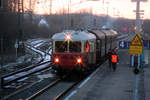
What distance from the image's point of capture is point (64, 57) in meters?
14.9

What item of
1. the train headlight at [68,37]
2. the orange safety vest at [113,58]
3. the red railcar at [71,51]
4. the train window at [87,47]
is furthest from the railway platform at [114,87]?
the train headlight at [68,37]

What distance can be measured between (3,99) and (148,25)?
71.9 metres

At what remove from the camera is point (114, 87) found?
12.8m

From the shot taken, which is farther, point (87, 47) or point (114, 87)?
point (87, 47)

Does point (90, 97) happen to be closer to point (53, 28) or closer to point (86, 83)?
point (86, 83)

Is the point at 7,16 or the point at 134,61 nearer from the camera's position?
the point at 134,61

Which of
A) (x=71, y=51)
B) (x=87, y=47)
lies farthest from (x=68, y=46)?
(x=87, y=47)

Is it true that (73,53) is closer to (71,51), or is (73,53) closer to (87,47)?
(71,51)

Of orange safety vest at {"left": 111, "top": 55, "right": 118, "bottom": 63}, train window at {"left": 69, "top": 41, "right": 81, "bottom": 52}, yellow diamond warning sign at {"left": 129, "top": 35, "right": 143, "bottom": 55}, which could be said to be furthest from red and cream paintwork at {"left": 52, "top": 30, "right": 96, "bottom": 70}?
yellow diamond warning sign at {"left": 129, "top": 35, "right": 143, "bottom": 55}

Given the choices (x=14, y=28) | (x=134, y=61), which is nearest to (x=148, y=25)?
(x=14, y=28)

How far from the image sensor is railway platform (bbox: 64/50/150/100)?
10.9 metres

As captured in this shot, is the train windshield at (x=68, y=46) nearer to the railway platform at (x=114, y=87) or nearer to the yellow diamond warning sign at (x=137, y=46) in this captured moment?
the railway platform at (x=114, y=87)

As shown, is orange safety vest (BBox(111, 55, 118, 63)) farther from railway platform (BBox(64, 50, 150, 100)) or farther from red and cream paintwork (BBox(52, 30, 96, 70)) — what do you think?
red and cream paintwork (BBox(52, 30, 96, 70))

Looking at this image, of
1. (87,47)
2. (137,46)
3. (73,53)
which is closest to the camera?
(137,46)
